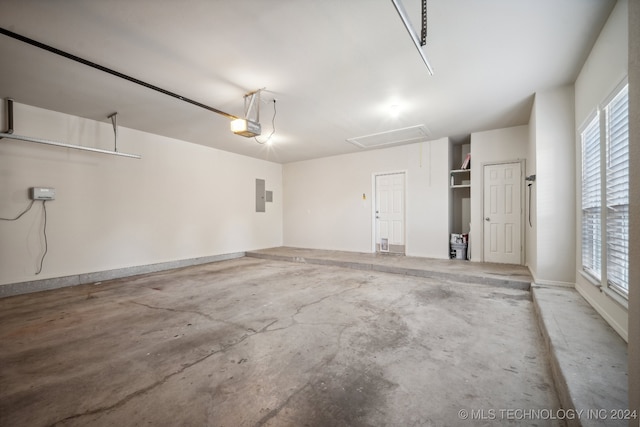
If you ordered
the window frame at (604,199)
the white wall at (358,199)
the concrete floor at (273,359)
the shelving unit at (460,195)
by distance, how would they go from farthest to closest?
the shelving unit at (460,195), the white wall at (358,199), the window frame at (604,199), the concrete floor at (273,359)

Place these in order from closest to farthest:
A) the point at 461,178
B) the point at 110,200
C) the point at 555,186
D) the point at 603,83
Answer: the point at 603,83, the point at 555,186, the point at 110,200, the point at 461,178

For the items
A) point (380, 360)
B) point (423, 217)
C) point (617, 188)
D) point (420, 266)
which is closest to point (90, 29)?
point (380, 360)

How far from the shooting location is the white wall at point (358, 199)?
6.18 m

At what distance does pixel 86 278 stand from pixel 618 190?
723cm

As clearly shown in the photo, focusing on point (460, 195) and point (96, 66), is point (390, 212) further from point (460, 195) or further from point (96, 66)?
point (96, 66)

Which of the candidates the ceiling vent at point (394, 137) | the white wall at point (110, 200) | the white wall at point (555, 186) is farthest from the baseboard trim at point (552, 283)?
the white wall at point (110, 200)

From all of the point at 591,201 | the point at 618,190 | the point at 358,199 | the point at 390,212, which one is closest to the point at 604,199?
the point at 618,190

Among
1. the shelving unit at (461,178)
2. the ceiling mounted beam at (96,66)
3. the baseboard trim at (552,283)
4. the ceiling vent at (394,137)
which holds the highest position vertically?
the ceiling vent at (394,137)

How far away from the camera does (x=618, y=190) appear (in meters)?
2.20

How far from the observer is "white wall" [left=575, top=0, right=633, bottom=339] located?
213cm

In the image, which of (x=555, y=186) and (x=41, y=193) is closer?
(x=555, y=186)

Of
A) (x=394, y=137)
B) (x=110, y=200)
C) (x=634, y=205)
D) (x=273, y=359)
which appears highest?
(x=394, y=137)

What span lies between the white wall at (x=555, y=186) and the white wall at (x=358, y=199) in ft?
7.61

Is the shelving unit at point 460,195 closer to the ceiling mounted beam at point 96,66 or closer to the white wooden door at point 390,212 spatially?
the white wooden door at point 390,212
